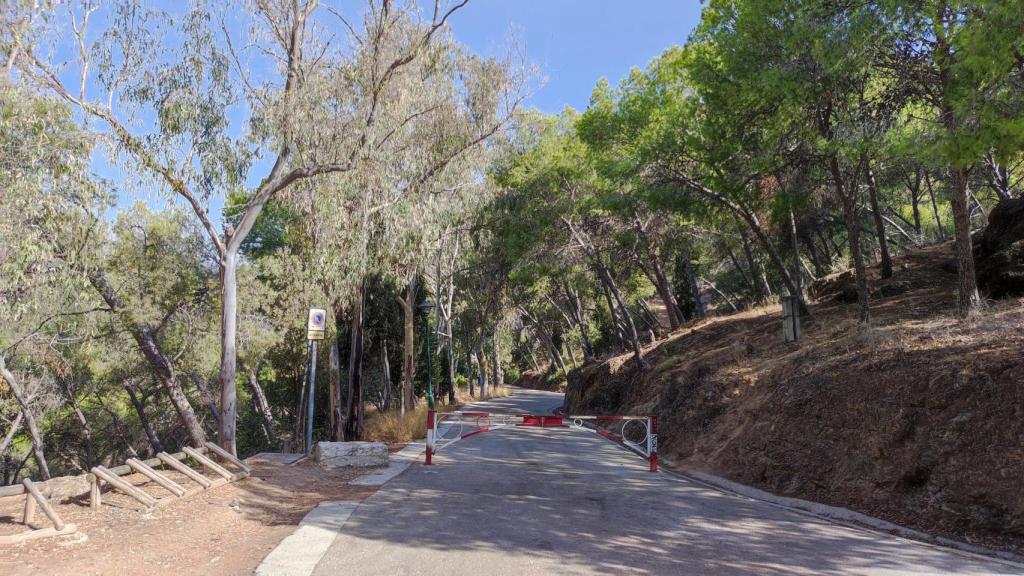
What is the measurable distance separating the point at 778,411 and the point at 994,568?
5.00 meters

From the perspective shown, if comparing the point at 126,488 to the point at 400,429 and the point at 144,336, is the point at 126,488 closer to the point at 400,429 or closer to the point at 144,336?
the point at 144,336

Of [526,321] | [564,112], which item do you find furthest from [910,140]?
[526,321]

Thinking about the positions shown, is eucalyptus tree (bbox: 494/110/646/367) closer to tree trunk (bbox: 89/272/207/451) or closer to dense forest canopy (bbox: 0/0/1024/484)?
dense forest canopy (bbox: 0/0/1024/484)

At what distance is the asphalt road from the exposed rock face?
24.5 ft

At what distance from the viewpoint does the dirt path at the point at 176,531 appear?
5.79 meters

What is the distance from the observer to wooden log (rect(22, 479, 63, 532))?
6.54m

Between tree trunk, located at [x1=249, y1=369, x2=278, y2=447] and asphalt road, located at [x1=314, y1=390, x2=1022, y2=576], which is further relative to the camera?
tree trunk, located at [x1=249, y1=369, x2=278, y2=447]

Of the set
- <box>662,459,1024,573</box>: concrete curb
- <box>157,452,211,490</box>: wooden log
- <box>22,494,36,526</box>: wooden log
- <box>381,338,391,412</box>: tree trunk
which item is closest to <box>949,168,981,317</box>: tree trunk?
<box>662,459,1024,573</box>: concrete curb

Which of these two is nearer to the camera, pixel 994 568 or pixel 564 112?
pixel 994 568

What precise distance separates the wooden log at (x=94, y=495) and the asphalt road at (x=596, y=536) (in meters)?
3.09

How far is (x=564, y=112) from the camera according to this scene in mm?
28375

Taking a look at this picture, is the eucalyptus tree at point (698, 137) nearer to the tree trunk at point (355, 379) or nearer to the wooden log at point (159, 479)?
the tree trunk at point (355, 379)

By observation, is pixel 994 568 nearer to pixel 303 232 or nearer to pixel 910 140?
pixel 910 140

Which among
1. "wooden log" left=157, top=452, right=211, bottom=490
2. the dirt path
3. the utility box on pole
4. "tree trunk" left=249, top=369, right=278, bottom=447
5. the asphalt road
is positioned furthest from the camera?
"tree trunk" left=249, top=369, right=278, bottom=447
